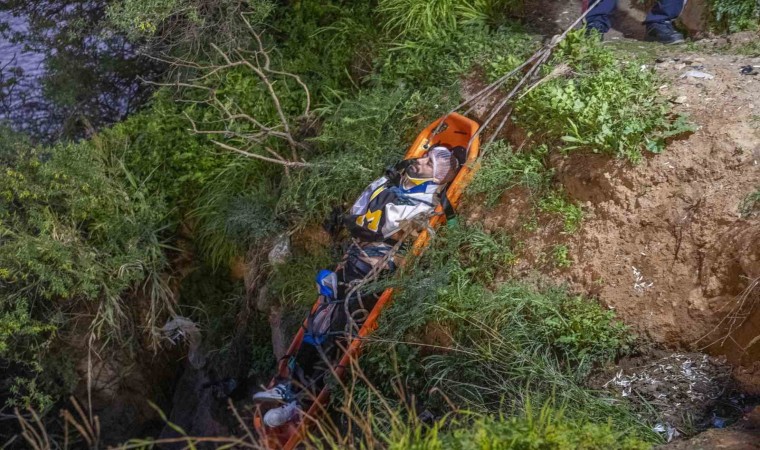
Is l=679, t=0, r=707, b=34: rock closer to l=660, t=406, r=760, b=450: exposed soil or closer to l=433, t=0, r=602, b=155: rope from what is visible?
l=433, t=0, r=602, b=155: rope

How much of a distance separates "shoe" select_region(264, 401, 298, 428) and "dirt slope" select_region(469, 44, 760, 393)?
1.69 m

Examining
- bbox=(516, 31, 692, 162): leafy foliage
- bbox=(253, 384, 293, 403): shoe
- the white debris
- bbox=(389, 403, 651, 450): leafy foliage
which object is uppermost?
bbox=(516, 31, 692, 162): leafy foliage

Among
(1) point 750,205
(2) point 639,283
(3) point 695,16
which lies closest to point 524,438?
(2) point 639,283

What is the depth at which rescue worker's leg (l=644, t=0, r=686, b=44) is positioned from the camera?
5.19 meters

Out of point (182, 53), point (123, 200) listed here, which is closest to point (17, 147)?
point (123, 200)

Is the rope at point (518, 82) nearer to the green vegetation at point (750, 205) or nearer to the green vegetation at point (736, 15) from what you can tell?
the green vegetation at point (736, 15)

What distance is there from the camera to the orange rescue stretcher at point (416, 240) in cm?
465

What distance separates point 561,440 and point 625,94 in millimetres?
2472

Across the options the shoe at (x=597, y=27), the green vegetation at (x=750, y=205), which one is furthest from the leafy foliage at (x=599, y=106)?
the green vegetation at (x=750, y=205)

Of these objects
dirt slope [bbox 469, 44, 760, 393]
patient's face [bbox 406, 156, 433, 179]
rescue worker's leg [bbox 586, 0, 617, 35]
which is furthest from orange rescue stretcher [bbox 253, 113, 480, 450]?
rescue worker's leg [bbox 586, 0, 617, 35]

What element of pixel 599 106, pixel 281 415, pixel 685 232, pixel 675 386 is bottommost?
pixel 281 415

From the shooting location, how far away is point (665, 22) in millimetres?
5262

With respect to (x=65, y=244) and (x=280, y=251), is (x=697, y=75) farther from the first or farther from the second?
(x=65, y=244)

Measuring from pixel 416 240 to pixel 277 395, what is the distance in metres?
1.38
